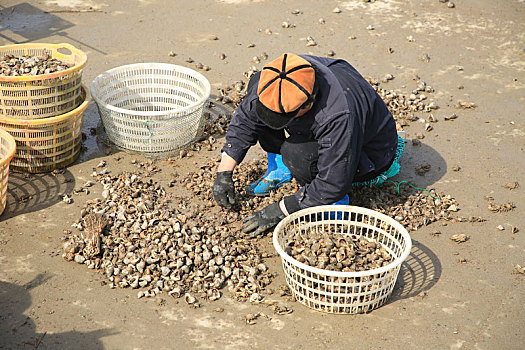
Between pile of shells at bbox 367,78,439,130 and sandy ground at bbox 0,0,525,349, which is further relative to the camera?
pile of shells at bbox 367,78,439,130

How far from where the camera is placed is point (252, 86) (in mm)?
3990

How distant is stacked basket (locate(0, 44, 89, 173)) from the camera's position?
164 inches

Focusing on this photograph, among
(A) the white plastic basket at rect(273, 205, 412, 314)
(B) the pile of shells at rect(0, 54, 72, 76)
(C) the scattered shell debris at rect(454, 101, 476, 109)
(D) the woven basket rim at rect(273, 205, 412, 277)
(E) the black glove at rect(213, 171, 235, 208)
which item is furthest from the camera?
(C) the scattered shell debris at rect(454, 101, 476, 109)

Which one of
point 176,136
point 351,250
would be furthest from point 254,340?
point 176,136

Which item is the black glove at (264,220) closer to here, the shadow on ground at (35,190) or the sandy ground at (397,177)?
the sandy ground at (397,177)

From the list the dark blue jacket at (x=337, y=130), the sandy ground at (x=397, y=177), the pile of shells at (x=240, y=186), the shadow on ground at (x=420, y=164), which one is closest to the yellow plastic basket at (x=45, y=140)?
the sandy ground at (x=397, y=177)

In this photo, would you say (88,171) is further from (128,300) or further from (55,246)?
(128,300)

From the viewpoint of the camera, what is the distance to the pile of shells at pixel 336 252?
3.30 meters

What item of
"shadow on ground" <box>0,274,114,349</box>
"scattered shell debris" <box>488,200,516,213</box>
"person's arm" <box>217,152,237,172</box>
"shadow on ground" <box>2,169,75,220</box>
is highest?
"person's arm" <box>217,152,237,172</box>

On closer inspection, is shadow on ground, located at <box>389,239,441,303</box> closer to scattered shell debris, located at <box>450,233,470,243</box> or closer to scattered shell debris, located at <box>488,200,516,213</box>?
scattered shell debris, located at <box>450,233,470,243</box>

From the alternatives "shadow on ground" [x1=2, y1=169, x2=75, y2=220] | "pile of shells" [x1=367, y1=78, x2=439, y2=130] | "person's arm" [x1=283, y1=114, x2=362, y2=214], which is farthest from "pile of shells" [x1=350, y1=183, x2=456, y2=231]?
"shadow on ground" [x1=2, y1=169, x2=75, y2=220]

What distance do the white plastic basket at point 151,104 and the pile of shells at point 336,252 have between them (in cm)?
166

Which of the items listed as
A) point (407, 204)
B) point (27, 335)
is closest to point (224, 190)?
point (407, 204)

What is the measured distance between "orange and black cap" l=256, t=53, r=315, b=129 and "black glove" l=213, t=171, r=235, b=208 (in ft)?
2.84
